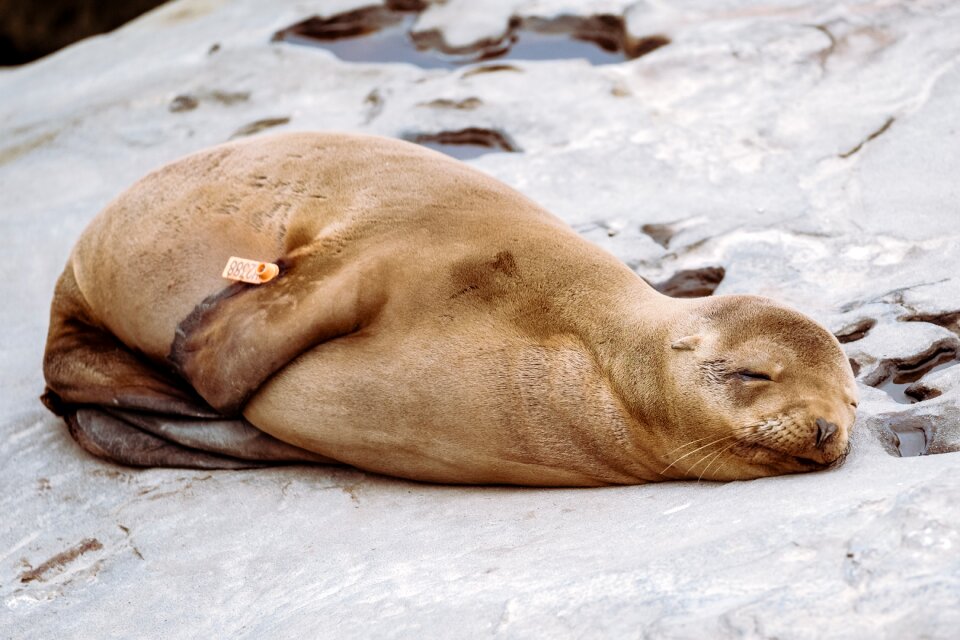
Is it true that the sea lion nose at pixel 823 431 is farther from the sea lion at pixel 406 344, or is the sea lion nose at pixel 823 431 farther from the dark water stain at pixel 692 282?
the dark water stain at pixel 692 282

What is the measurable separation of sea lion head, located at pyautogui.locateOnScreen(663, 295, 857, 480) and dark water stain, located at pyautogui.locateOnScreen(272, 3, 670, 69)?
11.9 ft

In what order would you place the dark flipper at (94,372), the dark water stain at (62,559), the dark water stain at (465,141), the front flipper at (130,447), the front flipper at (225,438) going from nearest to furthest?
the dark water stain at (62,559)
the front flipper at (225,438)
the front flipper at (130,447)
the dark flipper at (94,372)
the dark water stain at (465,141)

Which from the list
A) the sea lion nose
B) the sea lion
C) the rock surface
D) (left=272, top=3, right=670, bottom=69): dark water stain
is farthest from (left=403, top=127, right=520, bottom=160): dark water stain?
the sea lion nose

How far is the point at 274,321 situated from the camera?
3.87 metres

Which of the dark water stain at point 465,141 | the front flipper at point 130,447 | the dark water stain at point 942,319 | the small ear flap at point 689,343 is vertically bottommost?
the front flipper at point 130,447

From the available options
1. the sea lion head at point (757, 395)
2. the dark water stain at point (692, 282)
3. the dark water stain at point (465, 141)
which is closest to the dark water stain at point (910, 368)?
the sea lion head at point (757, 395)

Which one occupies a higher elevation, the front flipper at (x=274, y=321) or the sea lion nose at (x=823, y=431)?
the front flipper at (x=274, y=321)

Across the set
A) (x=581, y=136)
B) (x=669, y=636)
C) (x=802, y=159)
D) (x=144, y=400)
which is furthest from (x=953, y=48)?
(x=669, y=636)

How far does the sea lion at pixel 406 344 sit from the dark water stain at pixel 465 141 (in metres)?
1.70

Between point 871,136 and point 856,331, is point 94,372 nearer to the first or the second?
point 856,331

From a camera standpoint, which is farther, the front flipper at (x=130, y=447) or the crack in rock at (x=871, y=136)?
the crack in rock at (x=871, y=136)

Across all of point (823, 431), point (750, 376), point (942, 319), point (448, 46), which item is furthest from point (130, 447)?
point (448, 46)

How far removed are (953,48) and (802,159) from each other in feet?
3.84

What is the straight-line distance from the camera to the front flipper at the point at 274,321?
383cm
